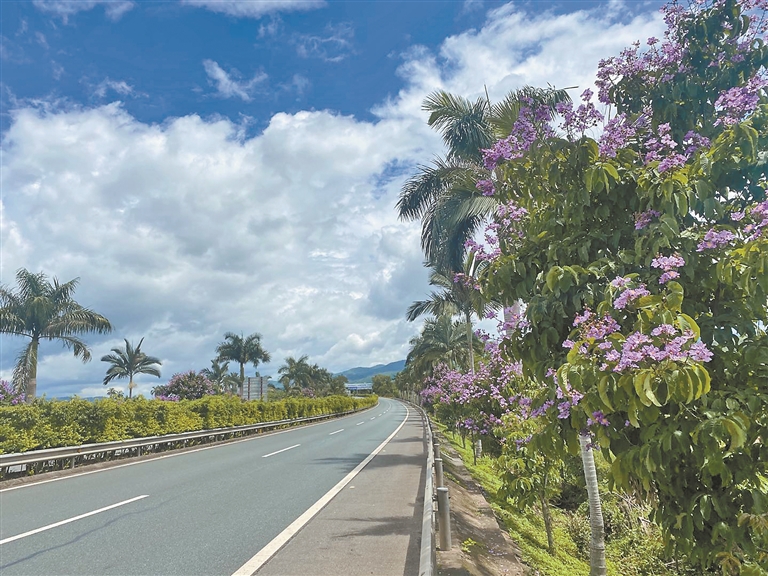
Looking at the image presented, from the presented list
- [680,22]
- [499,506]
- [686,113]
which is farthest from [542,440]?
[499,506]

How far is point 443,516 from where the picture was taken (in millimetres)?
5488

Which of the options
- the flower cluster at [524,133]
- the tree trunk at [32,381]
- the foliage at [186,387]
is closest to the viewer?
the flower cluster at [524,133]

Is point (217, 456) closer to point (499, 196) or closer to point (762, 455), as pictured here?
point (499, 196)

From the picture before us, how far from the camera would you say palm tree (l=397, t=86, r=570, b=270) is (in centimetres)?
1475

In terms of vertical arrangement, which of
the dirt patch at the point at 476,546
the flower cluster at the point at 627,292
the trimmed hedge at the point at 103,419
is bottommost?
the dirt patch at the point at 476,546

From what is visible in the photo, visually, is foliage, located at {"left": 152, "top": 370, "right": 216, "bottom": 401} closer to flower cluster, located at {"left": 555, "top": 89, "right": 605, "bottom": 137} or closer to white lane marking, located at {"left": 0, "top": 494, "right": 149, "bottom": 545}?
white lane marking, located at {"left": 0, "top": 494, "right": 149, "bottom": 545}

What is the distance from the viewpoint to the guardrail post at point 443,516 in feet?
17.7

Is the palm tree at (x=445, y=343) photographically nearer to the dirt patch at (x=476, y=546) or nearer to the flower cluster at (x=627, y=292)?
the dirt patch at (x=476, y=546)

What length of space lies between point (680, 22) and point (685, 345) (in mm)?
2763

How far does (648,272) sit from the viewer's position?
321 centimetres

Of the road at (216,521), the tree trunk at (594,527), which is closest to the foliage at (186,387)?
the road at (216,521)

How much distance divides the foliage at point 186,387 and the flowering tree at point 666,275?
36.7 m

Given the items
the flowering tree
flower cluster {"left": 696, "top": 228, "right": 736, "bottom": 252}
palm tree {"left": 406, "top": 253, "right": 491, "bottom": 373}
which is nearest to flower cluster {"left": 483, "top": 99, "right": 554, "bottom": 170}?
the flowering tree

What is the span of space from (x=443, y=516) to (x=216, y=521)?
4166 millimetres
